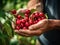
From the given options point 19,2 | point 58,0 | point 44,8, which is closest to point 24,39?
point 19,2

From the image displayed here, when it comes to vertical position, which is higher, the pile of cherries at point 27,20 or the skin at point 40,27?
the pile of cherries at point 27,20

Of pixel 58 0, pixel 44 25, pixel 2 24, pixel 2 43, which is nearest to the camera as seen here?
pixel 2 43

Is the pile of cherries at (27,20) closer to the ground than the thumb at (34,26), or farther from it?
farther from it

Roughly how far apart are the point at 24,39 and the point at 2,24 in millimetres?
1464

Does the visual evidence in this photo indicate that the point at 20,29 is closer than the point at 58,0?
Yes

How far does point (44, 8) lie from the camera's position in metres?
1.79

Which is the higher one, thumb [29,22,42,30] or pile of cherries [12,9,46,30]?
pile of cherries [12,9,46,30]

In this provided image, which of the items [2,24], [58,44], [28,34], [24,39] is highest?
[2,24]

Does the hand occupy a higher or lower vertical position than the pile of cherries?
lower

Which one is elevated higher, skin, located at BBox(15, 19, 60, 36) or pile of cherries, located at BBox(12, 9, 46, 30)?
pile of cherries, located at BBox(12, 9, 46, 30)

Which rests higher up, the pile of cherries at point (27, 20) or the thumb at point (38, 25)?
the pile of cherries at point (27, 20)

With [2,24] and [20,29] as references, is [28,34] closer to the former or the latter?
[20,29]

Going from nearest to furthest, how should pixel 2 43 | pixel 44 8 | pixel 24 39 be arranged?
pixel 2 43 < pixel 44 8 < pixel 24 39

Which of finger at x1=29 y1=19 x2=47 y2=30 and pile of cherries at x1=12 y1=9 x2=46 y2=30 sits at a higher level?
pile of cherries at x1=12 y1=9 x2=46 y2=30
